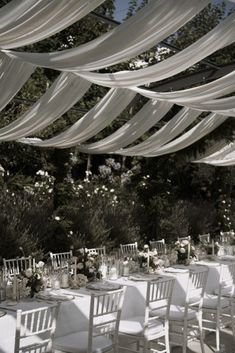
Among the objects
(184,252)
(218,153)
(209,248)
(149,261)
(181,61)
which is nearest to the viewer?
(181,61)

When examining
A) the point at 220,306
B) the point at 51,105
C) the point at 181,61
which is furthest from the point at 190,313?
the point at 51,105

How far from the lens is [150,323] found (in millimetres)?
5422

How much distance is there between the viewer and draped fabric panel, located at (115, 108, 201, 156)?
312 inches

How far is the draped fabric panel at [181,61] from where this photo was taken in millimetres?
4977

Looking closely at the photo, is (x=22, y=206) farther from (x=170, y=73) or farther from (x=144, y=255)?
(x=170, y=73)

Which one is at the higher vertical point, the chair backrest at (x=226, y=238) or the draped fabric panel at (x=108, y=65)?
the draped fabric panel at (x=108, y=65)

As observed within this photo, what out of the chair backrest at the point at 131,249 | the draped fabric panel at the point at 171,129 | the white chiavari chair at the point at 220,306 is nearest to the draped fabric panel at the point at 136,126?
the draped fabric panel at the point at 171,129

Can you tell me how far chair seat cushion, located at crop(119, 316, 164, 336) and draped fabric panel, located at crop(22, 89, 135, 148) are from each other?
9.11 feet

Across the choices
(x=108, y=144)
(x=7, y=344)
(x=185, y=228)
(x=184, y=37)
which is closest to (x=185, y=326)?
(x=7, y=344)

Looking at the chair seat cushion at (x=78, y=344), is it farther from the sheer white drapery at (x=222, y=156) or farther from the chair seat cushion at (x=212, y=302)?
the sheer white drapery at (x=222, y=156)

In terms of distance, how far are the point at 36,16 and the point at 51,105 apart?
244 centimetres

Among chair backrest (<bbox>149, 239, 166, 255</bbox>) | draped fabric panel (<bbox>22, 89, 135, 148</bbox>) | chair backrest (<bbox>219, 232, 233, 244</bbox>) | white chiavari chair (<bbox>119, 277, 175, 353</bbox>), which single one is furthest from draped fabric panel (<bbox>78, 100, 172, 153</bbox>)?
chair backrest (<bbox>219, 232, 233, 244</bbox>)

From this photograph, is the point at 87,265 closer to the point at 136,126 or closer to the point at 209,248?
the point at 136,126

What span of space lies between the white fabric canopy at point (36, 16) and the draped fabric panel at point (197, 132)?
14.4 ft
